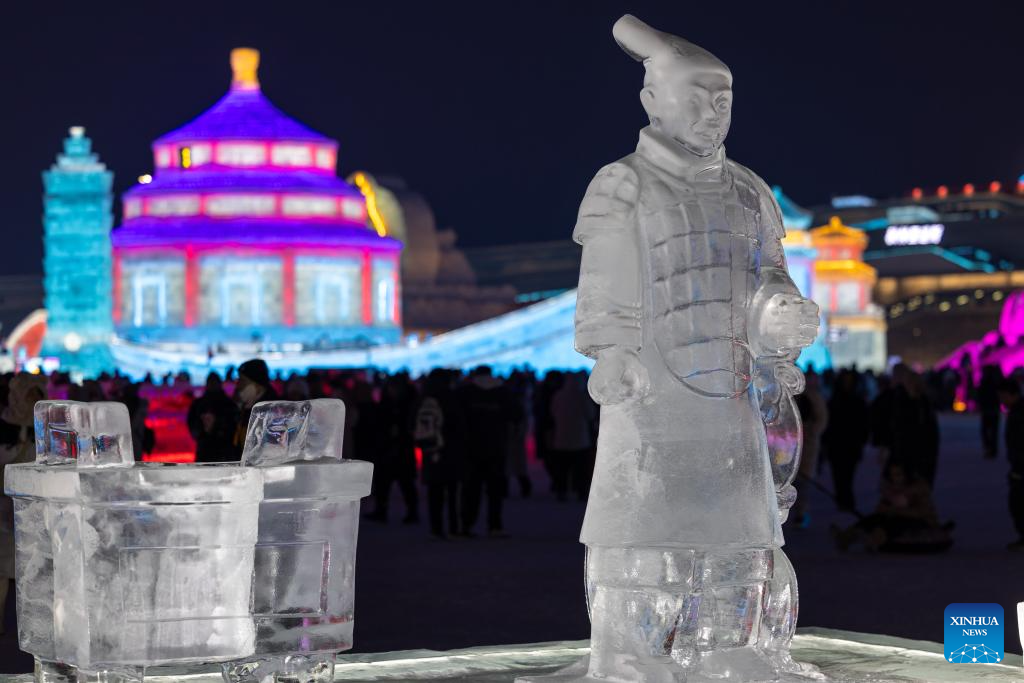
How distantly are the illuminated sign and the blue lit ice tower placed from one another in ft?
197

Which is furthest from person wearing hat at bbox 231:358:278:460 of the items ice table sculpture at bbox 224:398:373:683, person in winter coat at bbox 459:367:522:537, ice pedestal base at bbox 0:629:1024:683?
person in winter coat at bbox 459:367:522:537

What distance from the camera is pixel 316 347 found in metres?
53.1

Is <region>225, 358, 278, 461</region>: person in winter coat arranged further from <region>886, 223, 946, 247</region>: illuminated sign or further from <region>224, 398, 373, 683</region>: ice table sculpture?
<region>886, 223, 946, 247</region>: illuminated sign

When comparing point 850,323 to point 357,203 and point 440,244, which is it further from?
point 357,203

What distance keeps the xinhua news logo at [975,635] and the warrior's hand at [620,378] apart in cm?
182

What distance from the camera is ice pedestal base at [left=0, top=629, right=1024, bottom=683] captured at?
23.4ft

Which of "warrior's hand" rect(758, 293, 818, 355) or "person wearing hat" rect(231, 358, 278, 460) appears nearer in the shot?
"warrior's hand" rect(758, 293, 818, 355)

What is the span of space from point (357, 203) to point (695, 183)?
166ft

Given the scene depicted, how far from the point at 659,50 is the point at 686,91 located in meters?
0.18

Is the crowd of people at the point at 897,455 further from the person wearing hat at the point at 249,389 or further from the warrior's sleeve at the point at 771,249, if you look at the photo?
the warrior's sleeve at the point at 771,249

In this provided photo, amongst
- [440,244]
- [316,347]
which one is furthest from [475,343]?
[440,244]

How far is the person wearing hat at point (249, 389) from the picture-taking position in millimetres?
9961

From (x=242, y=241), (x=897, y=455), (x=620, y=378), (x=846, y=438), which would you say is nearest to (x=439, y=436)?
Result: (x=897, y=455)

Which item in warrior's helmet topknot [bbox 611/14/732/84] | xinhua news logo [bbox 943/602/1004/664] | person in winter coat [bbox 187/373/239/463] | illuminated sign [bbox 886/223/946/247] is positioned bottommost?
xinhua news logo [bbox 943/602/1004/664]
